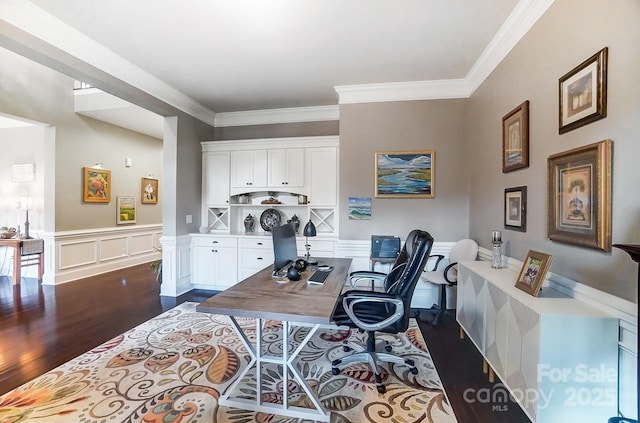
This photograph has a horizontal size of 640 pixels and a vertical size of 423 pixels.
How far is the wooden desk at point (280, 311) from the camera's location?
1.65m

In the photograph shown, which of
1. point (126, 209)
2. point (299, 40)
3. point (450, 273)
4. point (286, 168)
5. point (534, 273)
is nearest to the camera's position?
point (534, 273)

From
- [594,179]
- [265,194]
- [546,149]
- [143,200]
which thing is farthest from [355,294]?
[143,200]

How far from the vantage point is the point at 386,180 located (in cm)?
387

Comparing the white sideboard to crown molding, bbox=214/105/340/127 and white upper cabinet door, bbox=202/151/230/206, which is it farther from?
white upper cabinet door, bbox=202/151/230/206

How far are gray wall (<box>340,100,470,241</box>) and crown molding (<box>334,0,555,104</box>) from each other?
9 centimetres

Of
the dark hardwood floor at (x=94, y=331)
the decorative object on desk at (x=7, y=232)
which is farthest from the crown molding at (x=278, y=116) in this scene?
the decorative object on desk at (x=7, y=232)

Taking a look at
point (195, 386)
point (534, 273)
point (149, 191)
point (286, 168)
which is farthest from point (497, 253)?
point (149, 191)

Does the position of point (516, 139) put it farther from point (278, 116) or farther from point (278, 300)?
point (278, 116)

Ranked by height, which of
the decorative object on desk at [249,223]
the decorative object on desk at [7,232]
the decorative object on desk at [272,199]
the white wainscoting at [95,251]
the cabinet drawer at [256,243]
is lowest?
the white wainscoting at [95,251]

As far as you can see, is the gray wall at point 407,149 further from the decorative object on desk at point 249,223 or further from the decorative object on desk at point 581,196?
the decorative object on desk at point 581,196

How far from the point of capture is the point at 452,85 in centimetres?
367

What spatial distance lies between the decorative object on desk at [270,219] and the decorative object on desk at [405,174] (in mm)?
1713

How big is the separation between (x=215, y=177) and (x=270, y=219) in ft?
3.62

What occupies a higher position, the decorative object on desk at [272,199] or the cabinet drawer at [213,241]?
the decorative object on desk at [272,199]
